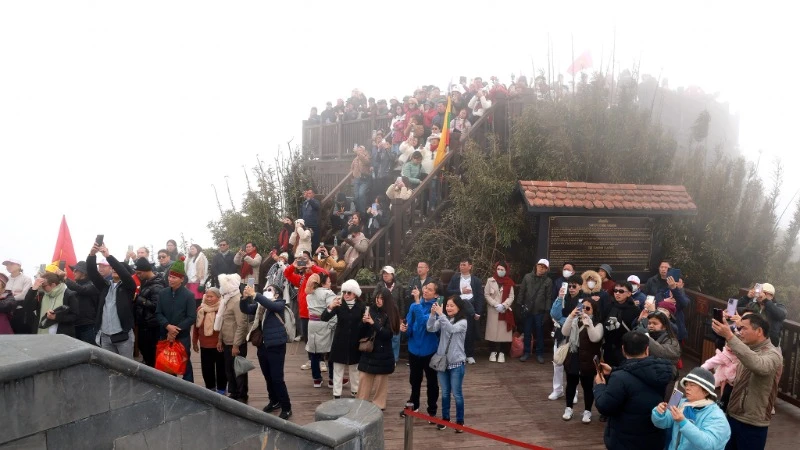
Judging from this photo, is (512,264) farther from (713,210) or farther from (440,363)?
(440,363)

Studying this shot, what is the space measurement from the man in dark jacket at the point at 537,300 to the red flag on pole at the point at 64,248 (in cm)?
787

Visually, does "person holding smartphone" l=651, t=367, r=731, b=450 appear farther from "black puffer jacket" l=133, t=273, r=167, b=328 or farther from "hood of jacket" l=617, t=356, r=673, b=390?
"black puffer jacket" l=133, t=273, r=167, b=328

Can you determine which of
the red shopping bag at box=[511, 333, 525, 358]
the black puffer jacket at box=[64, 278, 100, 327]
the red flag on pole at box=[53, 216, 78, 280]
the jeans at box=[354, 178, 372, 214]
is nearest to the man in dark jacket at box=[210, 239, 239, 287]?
the red flag on pole at box=[53, 216, 78, 280]

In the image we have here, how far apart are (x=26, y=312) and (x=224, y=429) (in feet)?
17.9

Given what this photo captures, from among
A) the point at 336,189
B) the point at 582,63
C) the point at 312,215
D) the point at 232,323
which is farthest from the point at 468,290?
the point at 582,63

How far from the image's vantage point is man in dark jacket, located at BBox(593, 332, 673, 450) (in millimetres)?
4594

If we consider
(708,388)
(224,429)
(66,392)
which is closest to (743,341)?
(708,388)

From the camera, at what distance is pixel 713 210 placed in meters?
12.8

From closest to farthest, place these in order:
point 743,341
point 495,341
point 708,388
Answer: point 708,388
point 743,341
point 495,341

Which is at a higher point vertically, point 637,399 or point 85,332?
point 637,399

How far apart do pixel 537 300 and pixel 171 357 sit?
5726 mm

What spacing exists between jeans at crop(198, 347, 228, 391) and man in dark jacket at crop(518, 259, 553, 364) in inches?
193

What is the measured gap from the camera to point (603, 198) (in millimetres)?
10648

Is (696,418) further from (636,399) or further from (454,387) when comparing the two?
(454,387)
